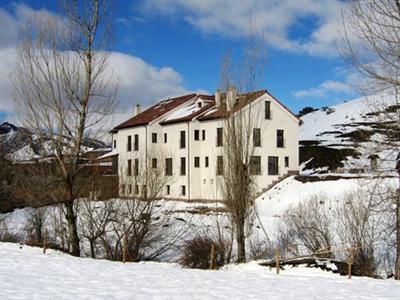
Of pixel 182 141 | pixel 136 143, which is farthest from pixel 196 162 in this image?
pixel 136 143

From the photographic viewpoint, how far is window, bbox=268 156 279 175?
41.2 metres

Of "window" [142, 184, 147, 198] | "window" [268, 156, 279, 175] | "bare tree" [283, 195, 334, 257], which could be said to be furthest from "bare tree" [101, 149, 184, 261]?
"window" [268, 156, 279, 175]

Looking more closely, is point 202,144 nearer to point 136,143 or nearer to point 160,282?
point 136,143

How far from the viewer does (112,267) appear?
16062 millimetres

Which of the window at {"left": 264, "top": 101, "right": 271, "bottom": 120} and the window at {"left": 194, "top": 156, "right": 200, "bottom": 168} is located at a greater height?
the window at {"left": 264, "top": 101, "right": 271, "bottom": 120}

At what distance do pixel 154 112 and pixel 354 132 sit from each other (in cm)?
2589

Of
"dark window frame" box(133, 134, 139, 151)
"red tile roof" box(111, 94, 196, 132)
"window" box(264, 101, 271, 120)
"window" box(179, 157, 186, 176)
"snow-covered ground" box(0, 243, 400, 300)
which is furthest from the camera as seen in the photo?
"dark window frame" box(133, 134, 139, 151)

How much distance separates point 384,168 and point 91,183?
1309cm

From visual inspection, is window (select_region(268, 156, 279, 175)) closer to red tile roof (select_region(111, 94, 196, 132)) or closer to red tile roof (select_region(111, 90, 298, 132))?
red tile roof (select_region(111, 90, 298, 132))

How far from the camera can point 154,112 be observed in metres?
49.4

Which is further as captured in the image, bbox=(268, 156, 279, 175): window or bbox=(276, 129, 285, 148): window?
bbox=(276, 129, 285, 148): window

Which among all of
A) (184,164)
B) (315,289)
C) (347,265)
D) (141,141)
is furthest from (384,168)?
(141,141)

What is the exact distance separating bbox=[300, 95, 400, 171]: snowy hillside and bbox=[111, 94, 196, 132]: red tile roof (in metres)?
16.6

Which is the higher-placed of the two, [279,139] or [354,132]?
[279,139]
